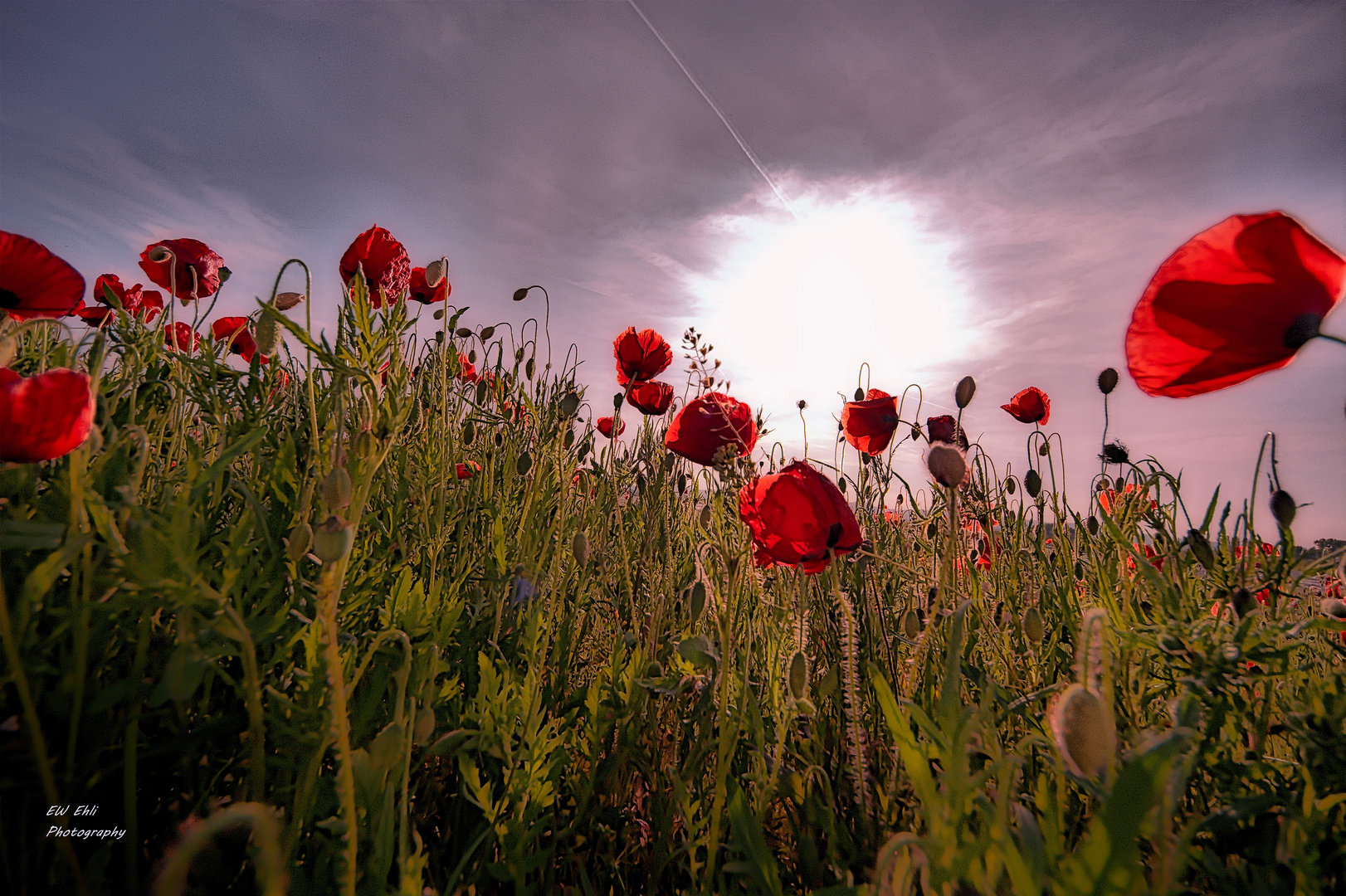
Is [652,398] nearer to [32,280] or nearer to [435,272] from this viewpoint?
[435,272]

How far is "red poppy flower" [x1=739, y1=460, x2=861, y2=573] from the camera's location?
1.06 meters

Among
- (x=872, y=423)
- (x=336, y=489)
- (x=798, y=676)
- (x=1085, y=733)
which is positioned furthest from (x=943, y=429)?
(x=336, y=489)

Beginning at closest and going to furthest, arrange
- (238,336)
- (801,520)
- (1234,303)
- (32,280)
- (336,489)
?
(336,489)
(1234,303)
(801,520)
(32,280)
(238,336)

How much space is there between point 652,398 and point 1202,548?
5.64 ft

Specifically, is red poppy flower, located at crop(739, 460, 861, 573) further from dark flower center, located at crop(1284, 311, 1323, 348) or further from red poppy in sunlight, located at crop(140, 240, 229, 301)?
red poppy in sunlight, located at crop(140, 240, 229, 301)

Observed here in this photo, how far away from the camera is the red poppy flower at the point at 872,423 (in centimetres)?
172

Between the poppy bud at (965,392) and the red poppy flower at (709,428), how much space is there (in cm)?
57

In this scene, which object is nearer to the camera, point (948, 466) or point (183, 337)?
point (948, 466)

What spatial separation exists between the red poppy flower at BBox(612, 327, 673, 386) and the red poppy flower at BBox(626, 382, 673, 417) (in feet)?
0.33

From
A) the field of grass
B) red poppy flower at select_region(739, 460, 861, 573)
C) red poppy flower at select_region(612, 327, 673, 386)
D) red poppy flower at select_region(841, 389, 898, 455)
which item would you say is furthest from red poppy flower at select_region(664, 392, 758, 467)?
red poppy flower at select_region(612, 327, 673, 386)

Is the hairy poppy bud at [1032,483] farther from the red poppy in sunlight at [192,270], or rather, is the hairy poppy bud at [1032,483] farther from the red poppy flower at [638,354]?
the red poppy in sunlight at [192,270]

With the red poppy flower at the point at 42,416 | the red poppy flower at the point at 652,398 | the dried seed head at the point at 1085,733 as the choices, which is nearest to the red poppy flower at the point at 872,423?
the red poppy flower at the point at 652,398

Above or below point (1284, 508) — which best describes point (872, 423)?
above

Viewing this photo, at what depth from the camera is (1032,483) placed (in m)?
2.11
